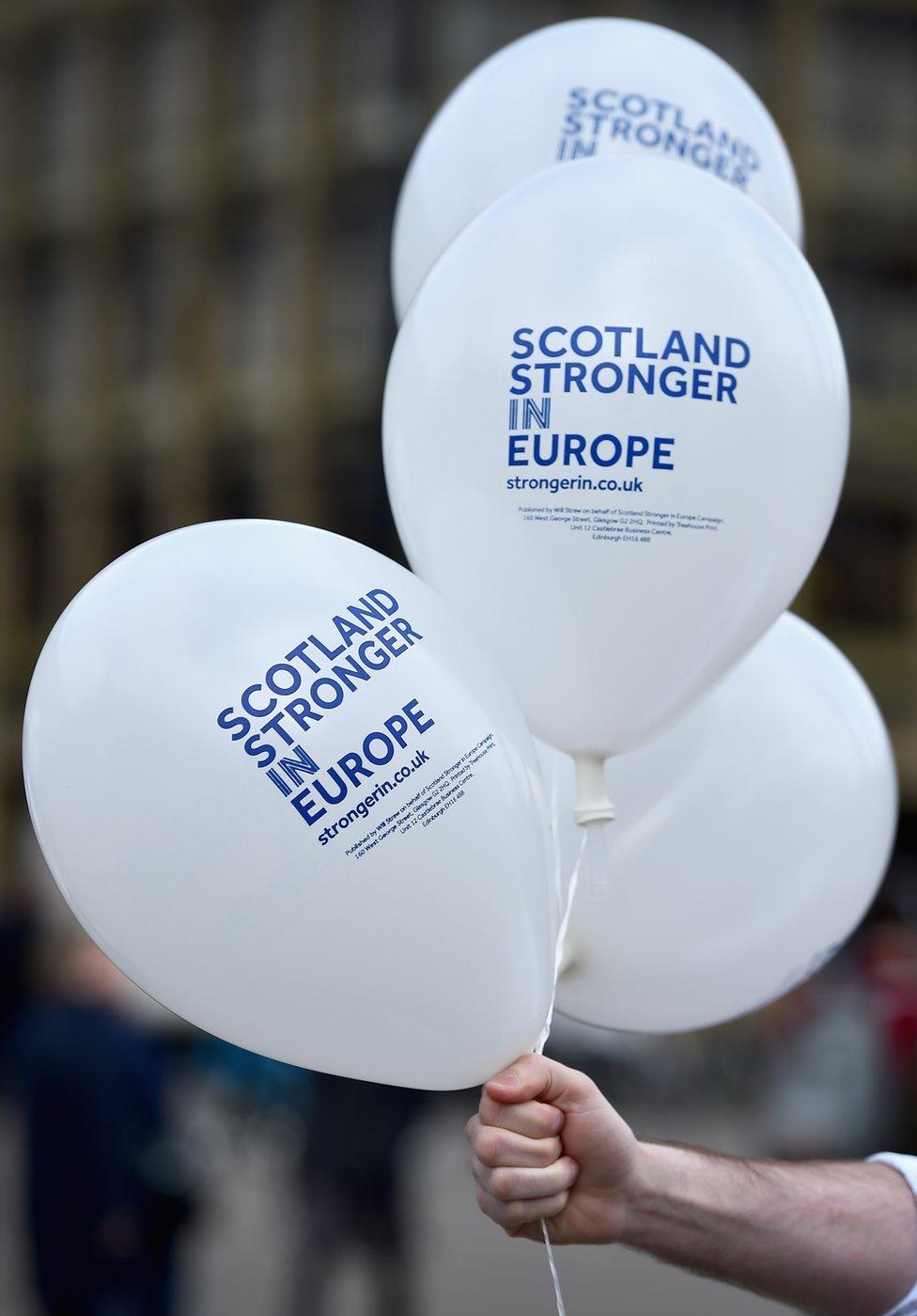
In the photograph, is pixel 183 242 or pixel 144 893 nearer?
pixel 144 893

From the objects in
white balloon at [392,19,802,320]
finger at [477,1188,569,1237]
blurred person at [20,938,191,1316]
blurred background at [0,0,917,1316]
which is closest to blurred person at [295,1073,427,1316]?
blurred person at [20,938,191,1316]

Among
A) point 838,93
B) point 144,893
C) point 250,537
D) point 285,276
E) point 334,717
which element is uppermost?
point 250,537

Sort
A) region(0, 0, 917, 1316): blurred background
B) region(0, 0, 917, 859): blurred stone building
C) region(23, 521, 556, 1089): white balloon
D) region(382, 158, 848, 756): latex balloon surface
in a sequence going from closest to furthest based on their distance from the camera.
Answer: region(23, 521, 556, 1089): white balloon < region(382, 158, 848, 756): latex balloon surface < region(0, 0, 917, 1316): blurred background < region(0, 0, 917, 859): blurred stone building

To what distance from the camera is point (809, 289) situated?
198 centimetres

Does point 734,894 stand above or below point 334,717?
below

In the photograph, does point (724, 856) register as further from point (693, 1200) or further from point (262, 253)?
point (262, 253)

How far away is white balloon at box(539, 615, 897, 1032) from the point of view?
7.12 ft

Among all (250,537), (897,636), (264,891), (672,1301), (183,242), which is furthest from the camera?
(183,242)

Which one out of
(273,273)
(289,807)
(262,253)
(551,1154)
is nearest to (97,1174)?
(551,1154)

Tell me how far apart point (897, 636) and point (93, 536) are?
10772 mm

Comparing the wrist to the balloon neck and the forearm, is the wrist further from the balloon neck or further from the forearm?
the balloon neck

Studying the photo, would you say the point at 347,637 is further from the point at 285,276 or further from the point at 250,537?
the point at 285,276

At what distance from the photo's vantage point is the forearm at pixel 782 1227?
1.91 m

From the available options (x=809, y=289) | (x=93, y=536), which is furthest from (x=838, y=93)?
(x=809, y=289)
